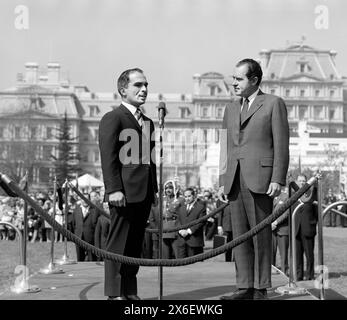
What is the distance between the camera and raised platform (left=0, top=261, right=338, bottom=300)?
669 cm

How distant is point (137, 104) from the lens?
6.37 meters

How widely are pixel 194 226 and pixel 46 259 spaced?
177 inches

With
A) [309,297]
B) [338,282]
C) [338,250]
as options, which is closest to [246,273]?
[309,297]

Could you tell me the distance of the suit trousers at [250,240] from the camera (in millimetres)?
6457

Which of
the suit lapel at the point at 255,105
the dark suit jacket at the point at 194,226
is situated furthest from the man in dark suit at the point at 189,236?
the suit lapel at the point at 255,105

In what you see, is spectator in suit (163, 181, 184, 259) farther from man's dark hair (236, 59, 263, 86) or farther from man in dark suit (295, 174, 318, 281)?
man's dark hair (236, 59, 263, 86)

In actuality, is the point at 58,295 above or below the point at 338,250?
above

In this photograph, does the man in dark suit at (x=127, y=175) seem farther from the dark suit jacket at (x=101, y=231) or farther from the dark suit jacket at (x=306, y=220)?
the dark suit jacket at (x=101, y=231)

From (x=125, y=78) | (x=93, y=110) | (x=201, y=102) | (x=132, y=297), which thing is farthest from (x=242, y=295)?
(x=93, y=110)

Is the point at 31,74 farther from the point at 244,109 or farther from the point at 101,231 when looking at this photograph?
the point at 244,109

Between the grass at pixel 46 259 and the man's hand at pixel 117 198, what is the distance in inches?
128

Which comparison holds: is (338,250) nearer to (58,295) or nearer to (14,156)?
(58,295)

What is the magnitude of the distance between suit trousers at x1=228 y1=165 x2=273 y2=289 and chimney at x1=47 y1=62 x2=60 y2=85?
114 meters
